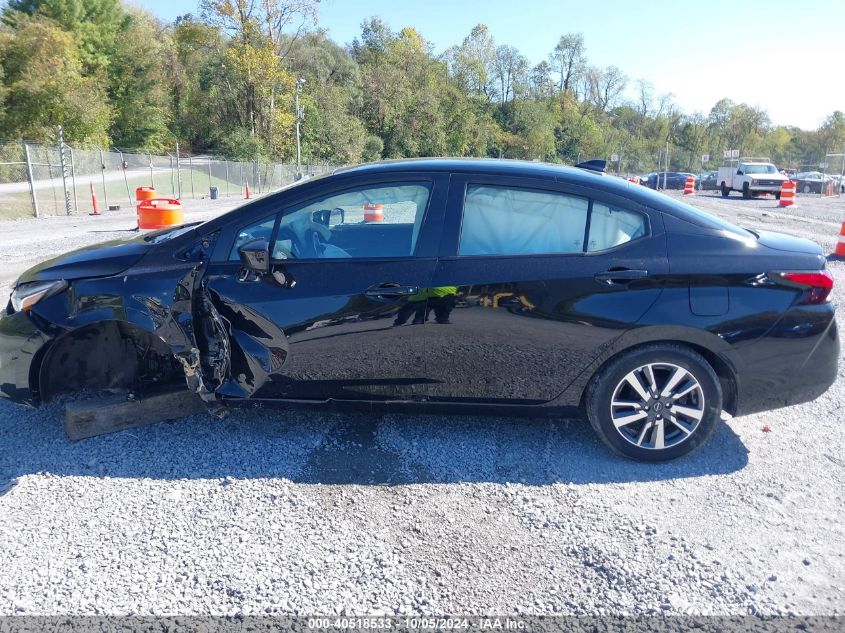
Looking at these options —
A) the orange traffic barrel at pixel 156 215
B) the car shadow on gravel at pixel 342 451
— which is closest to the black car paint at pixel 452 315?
the car shadow on gravel at pixel 342 451

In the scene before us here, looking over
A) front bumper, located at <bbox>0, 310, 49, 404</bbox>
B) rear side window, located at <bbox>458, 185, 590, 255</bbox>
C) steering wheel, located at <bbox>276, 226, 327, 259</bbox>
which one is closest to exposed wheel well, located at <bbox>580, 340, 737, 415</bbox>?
rear side window, located at <bbox>458, 185, 590, 255</bbox>

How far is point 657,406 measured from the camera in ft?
11.6

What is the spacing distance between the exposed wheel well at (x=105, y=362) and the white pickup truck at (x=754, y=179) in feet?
109

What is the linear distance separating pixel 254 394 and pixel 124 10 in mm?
67394

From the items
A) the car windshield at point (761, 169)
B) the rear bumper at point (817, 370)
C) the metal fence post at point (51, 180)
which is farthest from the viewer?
the car windshield at point (761, 169)

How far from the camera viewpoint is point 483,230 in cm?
363

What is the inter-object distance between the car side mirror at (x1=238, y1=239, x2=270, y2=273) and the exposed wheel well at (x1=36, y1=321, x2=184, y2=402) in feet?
2.79

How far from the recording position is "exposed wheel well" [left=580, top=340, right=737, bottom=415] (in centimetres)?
354

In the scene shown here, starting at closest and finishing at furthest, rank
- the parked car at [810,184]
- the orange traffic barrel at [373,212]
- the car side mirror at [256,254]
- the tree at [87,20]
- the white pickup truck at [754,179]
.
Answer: the car side mirror at [256,254] < the orange traffic barrel at [373,212] < the white pickup truck at [754,179] < the parked car at [810,184] < the tree at [87,20]

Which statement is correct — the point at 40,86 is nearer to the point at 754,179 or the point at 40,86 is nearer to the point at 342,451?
the point at 754,179

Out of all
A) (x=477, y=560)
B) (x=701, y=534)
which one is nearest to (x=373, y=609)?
(x=477, y=560)

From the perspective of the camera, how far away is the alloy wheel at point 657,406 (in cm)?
353

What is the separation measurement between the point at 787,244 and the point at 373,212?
2.49 meters

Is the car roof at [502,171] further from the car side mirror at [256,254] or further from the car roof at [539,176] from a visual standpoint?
the car side mirror at [256,254]
